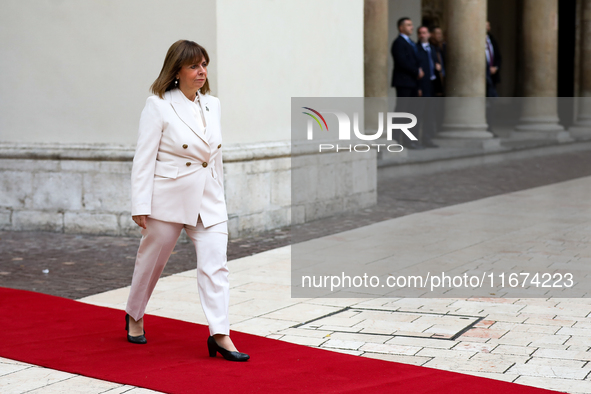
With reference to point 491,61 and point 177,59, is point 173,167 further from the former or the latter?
point 491,61

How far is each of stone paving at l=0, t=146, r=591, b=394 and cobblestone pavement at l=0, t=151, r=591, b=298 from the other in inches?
3.6

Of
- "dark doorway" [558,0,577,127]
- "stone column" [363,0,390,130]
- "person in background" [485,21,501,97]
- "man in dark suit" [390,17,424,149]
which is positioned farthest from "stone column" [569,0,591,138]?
"stone column" [363,0,390,130]

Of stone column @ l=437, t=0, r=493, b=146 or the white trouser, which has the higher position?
stone column @ l=437, t=0, r=493, b=146

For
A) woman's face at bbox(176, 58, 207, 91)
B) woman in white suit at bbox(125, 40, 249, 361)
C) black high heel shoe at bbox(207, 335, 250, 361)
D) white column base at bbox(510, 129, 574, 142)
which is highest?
woman's face at bbox(176, 58, 207, 91)

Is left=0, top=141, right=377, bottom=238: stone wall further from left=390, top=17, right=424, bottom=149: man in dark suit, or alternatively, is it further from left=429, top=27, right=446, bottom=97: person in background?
left=429, top=27, right=446, bottom=97: person in background

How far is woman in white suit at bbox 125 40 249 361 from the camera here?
14.3ft

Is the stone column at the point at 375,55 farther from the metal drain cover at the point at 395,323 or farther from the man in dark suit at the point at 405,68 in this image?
the metal drain cover at the point at 395,323

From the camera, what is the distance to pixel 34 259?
7480mm

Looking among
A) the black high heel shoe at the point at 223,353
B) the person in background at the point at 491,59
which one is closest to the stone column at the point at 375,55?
the person in background at the point at 491,59

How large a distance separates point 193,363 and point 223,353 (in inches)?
6.5

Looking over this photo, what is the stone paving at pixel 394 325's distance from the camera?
4.10m

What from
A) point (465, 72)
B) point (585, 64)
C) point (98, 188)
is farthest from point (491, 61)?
point (98, 188)

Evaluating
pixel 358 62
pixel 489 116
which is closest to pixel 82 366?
pixel 358 62

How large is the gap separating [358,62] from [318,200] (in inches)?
74.7
